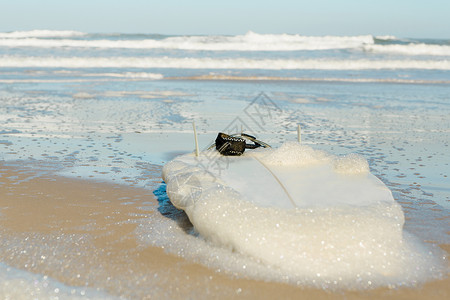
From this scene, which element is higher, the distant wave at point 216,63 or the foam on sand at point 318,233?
the foam on sand at point 318,233

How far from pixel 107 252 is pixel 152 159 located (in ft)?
7.61

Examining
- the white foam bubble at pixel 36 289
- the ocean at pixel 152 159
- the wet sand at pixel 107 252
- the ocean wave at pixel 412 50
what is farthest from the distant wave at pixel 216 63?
the white foam bubble at pixel 36 289

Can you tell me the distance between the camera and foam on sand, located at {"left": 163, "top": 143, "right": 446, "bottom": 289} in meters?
2.48

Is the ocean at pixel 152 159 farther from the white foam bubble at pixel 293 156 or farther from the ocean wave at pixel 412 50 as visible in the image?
the ocean wave at pixel 412 50

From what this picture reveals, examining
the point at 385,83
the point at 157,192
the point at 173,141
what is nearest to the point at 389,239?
the point at 157,192

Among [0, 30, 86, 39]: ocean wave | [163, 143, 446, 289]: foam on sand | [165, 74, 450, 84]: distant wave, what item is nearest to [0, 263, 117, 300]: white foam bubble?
[163, 143, 446, 289]: foam on sand

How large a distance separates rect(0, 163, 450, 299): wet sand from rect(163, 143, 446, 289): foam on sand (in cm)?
11

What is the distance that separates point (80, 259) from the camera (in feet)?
8.83

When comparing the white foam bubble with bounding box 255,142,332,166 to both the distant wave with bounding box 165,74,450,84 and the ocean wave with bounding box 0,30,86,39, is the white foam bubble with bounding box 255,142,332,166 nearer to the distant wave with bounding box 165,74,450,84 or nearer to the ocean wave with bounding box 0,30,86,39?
the distant wave with bounding box 165,74,450,84

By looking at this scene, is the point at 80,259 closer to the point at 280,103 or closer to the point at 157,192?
the point at 157,192

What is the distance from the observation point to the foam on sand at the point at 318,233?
248cm

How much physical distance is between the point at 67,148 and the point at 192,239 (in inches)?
118

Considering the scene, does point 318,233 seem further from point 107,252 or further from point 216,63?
point 216,63

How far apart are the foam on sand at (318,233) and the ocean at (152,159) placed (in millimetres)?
51
